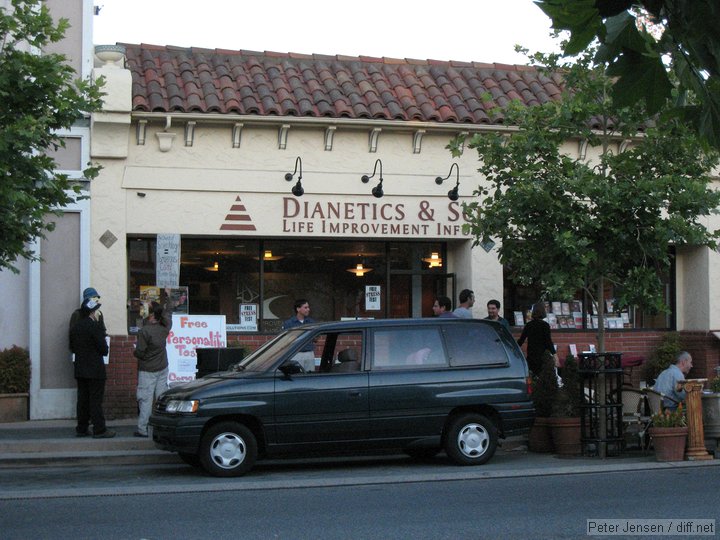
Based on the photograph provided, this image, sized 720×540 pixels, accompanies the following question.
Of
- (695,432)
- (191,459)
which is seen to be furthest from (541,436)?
(191,459)

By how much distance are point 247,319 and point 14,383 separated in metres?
3.65

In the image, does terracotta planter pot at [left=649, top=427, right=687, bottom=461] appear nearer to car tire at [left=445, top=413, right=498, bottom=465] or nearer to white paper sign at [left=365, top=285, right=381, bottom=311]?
car tire at [left=445, top=413, right=498, bottom=465]

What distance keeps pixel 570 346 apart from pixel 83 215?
819 cm

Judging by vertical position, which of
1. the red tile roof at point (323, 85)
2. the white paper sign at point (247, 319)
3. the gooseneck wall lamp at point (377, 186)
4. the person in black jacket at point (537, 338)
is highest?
the red tile roof at point (323, 85)

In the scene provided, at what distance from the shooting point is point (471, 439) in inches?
460

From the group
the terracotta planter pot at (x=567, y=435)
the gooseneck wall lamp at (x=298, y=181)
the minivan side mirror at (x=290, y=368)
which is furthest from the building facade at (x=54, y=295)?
the terracotta planter pot at (x=567, y=435)

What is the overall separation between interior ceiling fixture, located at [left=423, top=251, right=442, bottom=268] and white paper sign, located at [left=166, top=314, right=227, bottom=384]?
4.20 m

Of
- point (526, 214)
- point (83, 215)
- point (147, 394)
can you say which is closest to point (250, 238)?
point (83, 215)

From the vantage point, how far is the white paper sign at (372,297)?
1695 centimetres

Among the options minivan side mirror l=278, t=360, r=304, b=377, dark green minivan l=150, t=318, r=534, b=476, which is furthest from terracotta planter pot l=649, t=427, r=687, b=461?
minivan side mirror l=278, t=360, r=304, b=377

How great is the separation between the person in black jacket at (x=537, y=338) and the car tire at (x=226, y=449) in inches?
191

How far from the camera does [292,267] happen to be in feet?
54.6

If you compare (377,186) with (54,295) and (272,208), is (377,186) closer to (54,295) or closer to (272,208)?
(272,208)

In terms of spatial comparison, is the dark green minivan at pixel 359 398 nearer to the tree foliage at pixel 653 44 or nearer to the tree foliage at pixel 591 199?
the tree foliage at pixel 591 199
